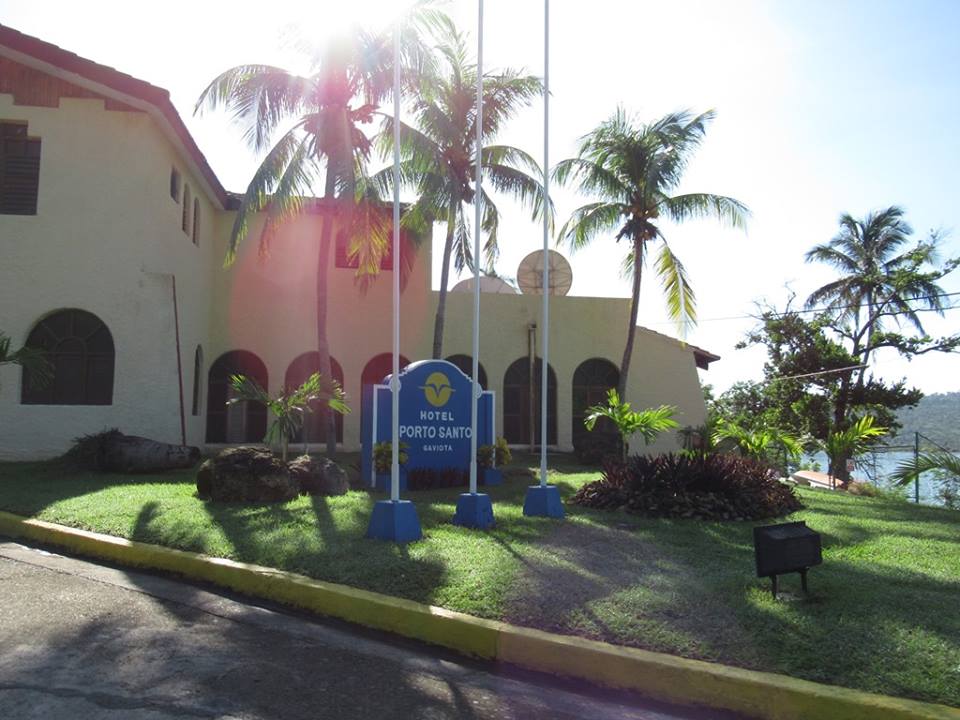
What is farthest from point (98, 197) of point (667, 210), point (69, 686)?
point (667, 210)

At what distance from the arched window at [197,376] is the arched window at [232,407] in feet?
2.21

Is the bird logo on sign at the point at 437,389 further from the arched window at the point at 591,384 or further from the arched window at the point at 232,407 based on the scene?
the arched window at the point at 591,384

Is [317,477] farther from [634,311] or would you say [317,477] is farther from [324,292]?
[634,311]

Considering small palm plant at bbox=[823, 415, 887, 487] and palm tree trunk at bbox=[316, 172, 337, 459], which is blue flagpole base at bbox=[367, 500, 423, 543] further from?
small palm plant at bbox=[823, 415, 887, 487]

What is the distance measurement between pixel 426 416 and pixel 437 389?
0.46 metres

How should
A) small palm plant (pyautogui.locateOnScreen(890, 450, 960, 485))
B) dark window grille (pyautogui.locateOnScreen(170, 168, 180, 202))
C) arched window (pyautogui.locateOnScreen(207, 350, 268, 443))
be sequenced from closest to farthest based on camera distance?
small palm plant (pyautogui.locateOnScreen(890, 450, 960, 485))
dark window grille (pyautogui.locateOnScreen(170, 168, 180, 202))
arched window (pyautogui.locateOnScreen(207, 350, 268, 443))

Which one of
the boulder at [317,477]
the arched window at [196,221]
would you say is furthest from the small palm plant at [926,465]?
the arched window at [196,221]

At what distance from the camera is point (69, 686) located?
399cm

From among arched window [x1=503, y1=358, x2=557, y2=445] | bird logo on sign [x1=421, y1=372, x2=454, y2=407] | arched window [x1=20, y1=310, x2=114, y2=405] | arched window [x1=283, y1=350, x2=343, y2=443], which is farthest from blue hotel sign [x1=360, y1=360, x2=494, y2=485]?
arched window [x1=503, y1=358, x2=557, y2=445]

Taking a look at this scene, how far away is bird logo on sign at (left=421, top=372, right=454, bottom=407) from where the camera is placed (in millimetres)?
11874

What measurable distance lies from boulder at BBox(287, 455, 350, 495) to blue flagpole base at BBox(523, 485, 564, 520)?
2.80 meters

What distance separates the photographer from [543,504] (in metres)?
8.63

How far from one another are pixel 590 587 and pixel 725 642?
4.14ft

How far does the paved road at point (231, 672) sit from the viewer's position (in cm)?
384
